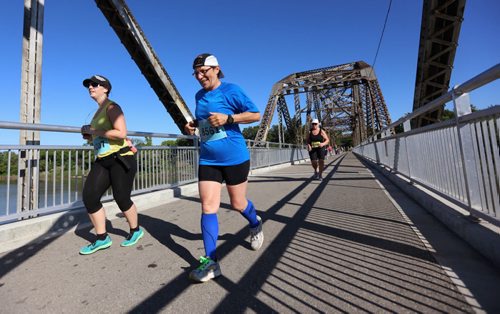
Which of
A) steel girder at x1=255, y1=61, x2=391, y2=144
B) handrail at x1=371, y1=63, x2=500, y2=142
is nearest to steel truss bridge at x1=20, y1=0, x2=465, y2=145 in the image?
steel girder at x1=255, y1=61, x2=391, y2=144

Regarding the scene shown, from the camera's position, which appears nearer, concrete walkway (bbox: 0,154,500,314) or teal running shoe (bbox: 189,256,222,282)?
concrete walkway (bbox: 0,154,500,314)

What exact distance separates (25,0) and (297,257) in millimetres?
6611

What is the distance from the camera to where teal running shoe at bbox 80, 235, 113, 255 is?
101 inches

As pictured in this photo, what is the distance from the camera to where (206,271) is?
1914 mm

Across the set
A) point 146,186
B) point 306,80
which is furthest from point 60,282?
point 306,80

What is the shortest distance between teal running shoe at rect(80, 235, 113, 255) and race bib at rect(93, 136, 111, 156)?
34.4 inches

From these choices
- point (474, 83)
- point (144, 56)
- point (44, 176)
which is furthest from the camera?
point (144, 56)

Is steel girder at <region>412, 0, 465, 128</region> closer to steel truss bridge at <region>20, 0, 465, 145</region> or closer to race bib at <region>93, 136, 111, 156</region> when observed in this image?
steel truss bridge at <region>20, 0, 465, 145</region>

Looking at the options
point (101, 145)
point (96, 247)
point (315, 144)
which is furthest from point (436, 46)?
point (96, 247)

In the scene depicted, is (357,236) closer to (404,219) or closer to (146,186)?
(404,219)

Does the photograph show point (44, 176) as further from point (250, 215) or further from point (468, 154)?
point (468, 154)

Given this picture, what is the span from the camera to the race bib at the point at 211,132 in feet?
7.30

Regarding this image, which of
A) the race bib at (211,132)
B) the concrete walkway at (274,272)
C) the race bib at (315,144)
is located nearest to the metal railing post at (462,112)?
the concrete walkway at (274,272)

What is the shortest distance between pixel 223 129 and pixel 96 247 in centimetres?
173
